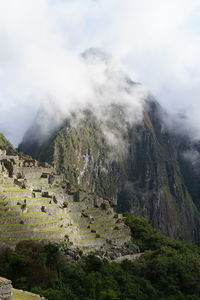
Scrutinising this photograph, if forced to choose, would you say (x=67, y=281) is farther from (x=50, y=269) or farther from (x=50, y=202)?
(x=50, y=202)

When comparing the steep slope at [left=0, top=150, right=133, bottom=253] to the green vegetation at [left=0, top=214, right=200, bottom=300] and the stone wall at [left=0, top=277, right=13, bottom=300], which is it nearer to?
the green vegetation at [left=0, top=214, right=200, bottom=300]

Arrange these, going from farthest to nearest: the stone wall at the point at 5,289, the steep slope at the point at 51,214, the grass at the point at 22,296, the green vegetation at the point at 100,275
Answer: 1. the steep slope at the point at 51,214
2. the green vegetation at the point at 100,275
3. the grass at the point at 22,296
4. the stone wall at the point at 5,289

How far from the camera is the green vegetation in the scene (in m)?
30.1

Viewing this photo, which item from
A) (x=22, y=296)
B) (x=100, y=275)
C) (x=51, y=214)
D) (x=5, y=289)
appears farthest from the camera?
(x=51, y=214)

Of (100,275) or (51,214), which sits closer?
(100,275)

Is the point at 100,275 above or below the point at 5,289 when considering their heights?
above

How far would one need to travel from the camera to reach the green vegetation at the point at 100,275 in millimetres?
30062

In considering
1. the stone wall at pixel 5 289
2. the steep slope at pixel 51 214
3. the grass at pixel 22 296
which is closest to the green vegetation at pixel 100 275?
the steep slope at pixel 51 214

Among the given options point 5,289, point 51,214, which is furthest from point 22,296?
point 51,214

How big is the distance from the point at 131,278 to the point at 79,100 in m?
164

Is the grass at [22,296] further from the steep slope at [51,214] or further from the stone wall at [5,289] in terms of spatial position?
A: the steep slope at [51,214]

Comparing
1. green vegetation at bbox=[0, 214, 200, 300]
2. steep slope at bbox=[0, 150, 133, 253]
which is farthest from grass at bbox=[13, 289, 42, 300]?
steep slope at bbox=[0, 150, 133, 253]

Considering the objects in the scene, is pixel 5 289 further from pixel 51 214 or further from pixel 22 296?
pixel 51 214

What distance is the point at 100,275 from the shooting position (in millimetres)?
35250
